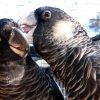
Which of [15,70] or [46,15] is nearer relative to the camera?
[15,70]

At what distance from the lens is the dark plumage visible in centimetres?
152

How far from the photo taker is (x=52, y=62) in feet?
5.45

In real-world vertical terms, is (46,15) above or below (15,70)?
above

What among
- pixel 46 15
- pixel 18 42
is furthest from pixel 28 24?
pixel 18 42

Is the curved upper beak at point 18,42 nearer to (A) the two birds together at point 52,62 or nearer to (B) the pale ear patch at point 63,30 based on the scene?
(A) the two birds together at point 52,62

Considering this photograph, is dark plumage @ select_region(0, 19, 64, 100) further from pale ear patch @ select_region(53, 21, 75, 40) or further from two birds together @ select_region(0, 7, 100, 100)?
pale ear patch @ select_region(53, 21, 75, 40)

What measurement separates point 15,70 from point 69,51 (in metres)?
0.27

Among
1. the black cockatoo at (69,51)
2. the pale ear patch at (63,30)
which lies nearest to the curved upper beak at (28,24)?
the black cockatoo at (69,51)

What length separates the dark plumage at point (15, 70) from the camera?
1.52 metres

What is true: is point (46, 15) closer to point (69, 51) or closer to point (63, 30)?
point (63, 30)

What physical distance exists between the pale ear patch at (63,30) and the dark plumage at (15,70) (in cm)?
20

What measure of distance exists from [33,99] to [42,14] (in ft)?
1.47

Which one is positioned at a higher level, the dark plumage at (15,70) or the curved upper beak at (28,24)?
the curved upper beak at (28,24)

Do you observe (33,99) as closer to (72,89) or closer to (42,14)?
(72,89)
